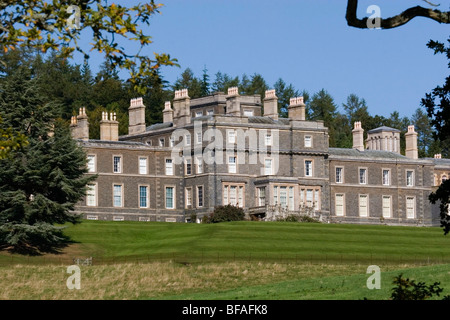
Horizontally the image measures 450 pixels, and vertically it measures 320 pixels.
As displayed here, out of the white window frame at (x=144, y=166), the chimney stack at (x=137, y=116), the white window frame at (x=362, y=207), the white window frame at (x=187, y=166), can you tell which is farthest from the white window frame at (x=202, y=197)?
the white window frame at (x=362, y=207)

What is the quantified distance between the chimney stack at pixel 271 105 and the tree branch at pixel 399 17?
72140 mm

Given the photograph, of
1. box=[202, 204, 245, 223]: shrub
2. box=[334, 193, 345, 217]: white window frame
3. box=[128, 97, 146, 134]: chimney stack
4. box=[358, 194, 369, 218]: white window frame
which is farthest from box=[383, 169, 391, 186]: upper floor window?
box=[128, 97, 146, 134]: chimney stack

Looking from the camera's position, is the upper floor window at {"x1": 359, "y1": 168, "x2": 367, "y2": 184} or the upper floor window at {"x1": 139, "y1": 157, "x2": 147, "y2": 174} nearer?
the upper floor window at {"x1": 139, "y1": 157, "x2": 147, "y2": 174}

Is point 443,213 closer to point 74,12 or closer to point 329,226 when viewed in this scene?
point 74,12

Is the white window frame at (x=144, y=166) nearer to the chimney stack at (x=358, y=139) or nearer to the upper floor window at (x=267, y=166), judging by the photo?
the upper floor window at (x=267, y=166)

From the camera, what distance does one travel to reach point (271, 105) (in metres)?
91.8

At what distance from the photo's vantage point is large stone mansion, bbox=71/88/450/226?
8450 centimetres

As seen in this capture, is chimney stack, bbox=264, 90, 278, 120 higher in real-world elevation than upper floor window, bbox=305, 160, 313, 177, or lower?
higher

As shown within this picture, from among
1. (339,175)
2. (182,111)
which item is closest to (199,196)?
(182,111)

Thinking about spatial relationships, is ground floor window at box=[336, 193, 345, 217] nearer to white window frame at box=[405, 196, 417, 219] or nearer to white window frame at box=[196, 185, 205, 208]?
white window frame at box=[405, 196, 417, 219]

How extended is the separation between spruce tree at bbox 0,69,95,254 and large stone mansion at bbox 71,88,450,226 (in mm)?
17153

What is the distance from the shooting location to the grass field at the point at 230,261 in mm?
40125

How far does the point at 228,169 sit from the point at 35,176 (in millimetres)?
25848

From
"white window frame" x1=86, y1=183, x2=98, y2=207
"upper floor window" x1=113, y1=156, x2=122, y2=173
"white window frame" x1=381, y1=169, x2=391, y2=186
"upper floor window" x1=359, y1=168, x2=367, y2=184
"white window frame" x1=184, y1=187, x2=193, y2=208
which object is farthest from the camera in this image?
"white window frame" x1=381, y1=169, x2=391, y2=186
